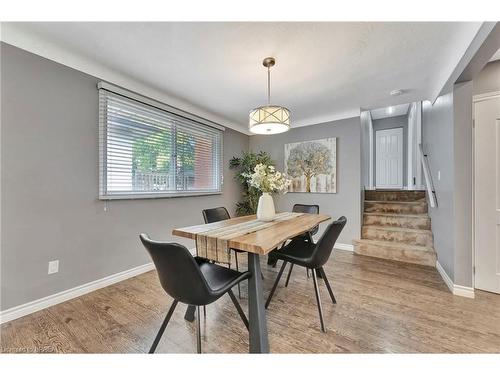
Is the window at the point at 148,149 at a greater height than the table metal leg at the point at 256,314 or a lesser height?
greater

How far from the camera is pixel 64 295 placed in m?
1.94

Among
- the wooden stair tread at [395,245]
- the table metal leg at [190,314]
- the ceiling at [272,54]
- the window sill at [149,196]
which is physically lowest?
the table metal leg at [190,314]

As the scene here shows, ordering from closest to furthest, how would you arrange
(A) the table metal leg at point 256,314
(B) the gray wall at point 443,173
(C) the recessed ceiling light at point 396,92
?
(A) the table metal leg at point 256,314 → (B) the gray wall at point 443,173 → (C) the recessed ceiling light at point 396,92

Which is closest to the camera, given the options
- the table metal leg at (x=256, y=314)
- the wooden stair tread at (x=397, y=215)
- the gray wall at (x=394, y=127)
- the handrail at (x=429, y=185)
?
the table metal leg at (x=256, y=314)

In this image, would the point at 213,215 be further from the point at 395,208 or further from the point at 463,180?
the point at 395,208

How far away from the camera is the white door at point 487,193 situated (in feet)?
6.66

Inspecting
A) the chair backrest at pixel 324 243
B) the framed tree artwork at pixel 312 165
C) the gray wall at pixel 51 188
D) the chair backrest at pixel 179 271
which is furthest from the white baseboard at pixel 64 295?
the framed tree artwork at pixel 312 165

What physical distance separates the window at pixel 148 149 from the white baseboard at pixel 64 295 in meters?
0.88

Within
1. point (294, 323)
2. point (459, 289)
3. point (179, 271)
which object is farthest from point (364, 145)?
point (179, 271)

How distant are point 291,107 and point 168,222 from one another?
2.52 metres

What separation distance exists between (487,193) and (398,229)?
57.1 inches

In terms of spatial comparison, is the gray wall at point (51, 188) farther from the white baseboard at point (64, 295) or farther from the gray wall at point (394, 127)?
the gray wall at point (394, 127)

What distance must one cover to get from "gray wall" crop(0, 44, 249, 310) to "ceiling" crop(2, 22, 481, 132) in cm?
31
